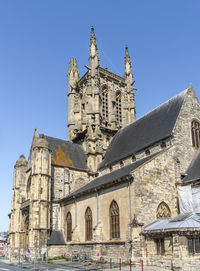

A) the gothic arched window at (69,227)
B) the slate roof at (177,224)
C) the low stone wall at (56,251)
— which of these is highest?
the slate roof at (177,224)

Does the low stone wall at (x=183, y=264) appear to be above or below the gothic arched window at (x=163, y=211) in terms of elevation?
below

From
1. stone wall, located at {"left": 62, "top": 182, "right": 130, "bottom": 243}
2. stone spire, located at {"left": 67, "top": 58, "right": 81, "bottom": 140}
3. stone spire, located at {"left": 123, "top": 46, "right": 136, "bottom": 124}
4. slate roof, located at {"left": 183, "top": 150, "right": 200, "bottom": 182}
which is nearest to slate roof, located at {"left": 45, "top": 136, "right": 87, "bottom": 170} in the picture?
stone spire, located at {"left": 67, "top": 58, "right": 81, "bottom": 140}

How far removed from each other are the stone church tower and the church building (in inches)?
5.3

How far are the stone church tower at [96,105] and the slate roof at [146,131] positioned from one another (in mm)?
2216

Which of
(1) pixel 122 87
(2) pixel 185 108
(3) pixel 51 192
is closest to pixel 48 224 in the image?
(3) pixel 51 192

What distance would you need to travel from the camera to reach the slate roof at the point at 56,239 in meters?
26.4

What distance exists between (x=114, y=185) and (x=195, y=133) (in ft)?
28.7

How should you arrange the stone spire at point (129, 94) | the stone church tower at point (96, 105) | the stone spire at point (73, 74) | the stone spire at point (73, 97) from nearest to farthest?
the stone church tower at point (96, 105) < the stone spire at point (73, 97) < the stone spire at point (129, 94) < the stone spire at point (73, 74)

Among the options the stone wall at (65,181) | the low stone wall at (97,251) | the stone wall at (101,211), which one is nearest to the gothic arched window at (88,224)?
the stone wall at (101,211)

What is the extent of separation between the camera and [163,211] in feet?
68.8

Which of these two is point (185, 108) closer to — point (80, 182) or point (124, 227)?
point (124, 227)

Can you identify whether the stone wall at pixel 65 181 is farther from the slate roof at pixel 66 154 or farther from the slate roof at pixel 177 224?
the slate roof at pixel 177 224

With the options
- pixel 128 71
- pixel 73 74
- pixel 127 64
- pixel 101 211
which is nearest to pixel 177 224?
pixel 101 211

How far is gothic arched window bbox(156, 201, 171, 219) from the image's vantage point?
20648 mm
